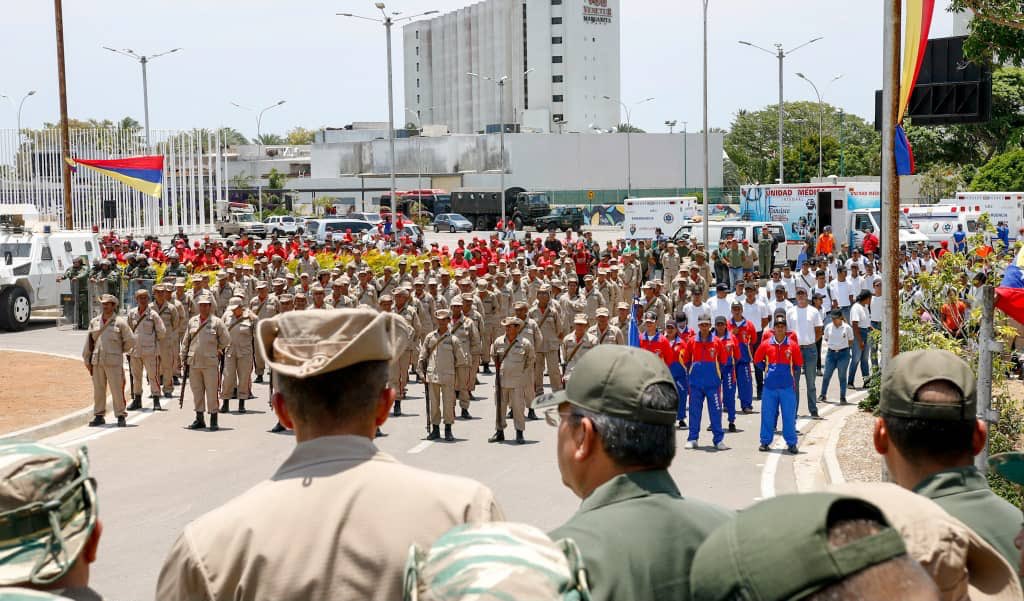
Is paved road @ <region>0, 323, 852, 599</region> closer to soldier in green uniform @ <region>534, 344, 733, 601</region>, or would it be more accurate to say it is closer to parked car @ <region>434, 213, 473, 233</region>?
soldier in green uniform @ <region>534, 344, 733, 601</region>

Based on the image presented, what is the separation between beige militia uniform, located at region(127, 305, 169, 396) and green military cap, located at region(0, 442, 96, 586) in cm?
1538

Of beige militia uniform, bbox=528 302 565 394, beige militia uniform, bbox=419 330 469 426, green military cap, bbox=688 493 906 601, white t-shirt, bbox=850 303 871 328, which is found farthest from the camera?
white t-shirt, bbox=850 303 871 328

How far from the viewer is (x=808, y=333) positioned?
16.9 meters

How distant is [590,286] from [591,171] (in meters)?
70.4

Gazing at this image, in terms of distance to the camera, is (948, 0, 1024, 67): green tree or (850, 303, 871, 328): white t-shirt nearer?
(948, 0, 1024, 67): green tree

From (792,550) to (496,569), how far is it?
18.8 inches

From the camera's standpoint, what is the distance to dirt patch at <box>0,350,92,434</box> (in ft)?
53.6

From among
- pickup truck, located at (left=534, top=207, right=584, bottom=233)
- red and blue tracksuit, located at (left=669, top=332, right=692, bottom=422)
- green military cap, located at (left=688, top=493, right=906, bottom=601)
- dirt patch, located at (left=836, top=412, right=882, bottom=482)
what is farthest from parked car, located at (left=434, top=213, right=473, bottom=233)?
green military cap, located at (left=688, top=493, right=906, bottom=601)

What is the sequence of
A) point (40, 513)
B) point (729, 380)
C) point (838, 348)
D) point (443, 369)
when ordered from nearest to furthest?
point (40, 513) < point (443, 369) < point (729, 380) < point (838, 348)

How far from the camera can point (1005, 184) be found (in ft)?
166

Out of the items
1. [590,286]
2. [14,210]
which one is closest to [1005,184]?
[590,286]

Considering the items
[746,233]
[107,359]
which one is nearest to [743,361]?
[107,359]

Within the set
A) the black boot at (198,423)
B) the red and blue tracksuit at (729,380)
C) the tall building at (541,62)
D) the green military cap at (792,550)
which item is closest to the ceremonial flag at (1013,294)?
the red and blue tracksuit at (729,380)

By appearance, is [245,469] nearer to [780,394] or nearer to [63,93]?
[780,394]
